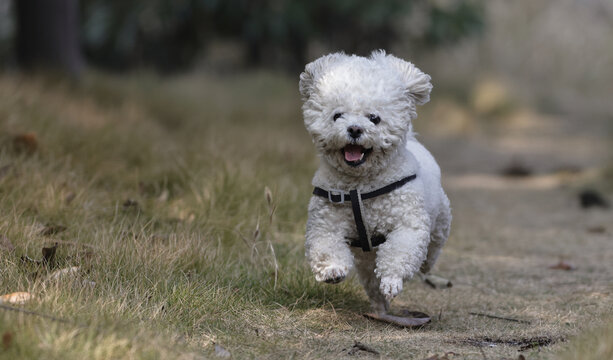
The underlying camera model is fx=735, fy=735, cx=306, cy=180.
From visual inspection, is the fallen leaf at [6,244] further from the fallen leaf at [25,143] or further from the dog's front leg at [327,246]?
the fallen leaf at [25,143]

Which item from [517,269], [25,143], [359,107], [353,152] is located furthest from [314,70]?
[25,143]

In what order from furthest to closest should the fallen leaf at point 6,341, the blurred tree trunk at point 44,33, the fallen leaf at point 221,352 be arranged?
the blurred tree trunk at point 44,33 → the fallen leaf at point 221,352 → the fallen leaf at point 6,341

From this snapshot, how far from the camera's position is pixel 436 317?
11.8 ft

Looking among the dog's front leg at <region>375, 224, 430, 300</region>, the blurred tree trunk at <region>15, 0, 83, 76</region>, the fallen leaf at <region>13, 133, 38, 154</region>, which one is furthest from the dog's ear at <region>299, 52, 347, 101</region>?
the blurred tree trunk at <region>15, 0, 83, 76</region>

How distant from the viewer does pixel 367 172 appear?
3201mm

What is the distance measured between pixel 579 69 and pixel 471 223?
16722mm

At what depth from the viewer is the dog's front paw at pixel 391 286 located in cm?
299

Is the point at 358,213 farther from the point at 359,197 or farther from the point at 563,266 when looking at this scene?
the point at 563,266

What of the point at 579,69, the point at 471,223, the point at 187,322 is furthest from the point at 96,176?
the point at 579,69

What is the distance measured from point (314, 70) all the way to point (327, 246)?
30.1 inches

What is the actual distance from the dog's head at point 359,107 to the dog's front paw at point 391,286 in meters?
0.48

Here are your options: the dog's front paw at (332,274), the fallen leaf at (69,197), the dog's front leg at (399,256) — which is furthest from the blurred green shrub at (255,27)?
the dog's front paw at (332,274)

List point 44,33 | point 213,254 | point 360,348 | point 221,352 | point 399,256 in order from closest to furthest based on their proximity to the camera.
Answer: point 221,352, point 360,348, point 399,256, point 213,254, point 44,33

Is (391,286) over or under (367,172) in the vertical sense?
under
